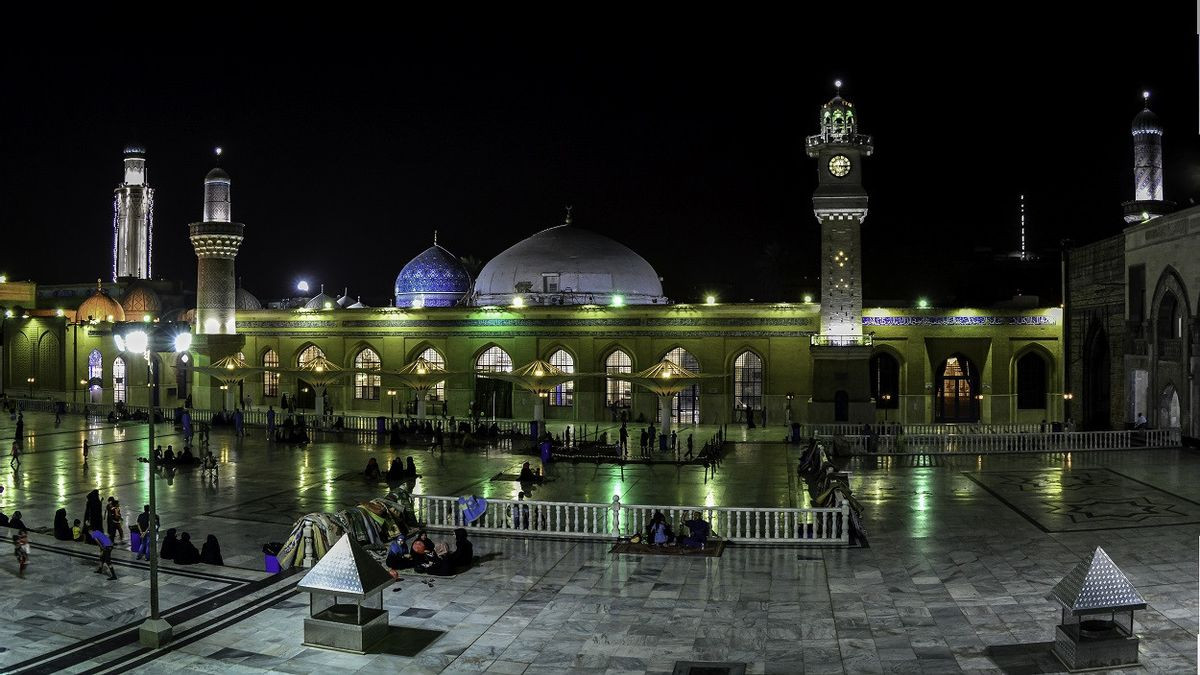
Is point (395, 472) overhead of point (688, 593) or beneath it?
overhead

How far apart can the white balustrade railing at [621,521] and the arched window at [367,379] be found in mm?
27890

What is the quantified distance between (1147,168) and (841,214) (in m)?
11.2

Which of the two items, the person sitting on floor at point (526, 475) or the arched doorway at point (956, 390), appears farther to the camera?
the arched doorway at point (956, 390)

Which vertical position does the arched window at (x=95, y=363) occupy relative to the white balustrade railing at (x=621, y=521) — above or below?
above

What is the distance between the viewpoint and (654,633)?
480 inches

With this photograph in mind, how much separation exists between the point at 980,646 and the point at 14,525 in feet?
51.6

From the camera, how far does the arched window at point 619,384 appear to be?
137ft

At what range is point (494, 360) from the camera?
147 ft

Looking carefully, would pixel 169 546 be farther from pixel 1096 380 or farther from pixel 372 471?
→ pixel 1096 380

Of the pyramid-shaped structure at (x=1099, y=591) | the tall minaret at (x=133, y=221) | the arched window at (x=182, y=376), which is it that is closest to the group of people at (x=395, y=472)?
the pyramid-shaped structure at (x=1099, y=591)

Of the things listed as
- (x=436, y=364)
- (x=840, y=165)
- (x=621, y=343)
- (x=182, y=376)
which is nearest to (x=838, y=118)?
(x=840, y=165)

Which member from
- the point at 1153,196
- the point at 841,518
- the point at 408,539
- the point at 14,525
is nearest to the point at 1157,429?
the point at 1153,196

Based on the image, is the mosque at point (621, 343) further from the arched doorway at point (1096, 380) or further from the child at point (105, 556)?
the child at point (105, 556)

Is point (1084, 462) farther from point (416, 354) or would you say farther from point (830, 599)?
point (416, 354)
